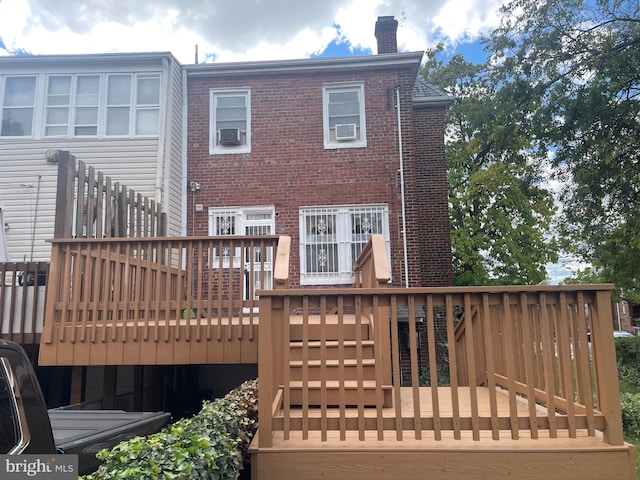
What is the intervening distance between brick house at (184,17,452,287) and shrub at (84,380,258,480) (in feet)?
20.2

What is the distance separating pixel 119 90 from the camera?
9539mm

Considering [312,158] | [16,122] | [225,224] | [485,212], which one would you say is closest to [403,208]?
[312,158]

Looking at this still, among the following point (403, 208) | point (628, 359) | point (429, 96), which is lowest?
point (628, 359)

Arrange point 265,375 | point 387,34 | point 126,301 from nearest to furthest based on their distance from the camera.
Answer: point 265,375 < point 126,301 < point 387,34

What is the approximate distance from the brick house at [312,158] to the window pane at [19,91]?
3.25 m

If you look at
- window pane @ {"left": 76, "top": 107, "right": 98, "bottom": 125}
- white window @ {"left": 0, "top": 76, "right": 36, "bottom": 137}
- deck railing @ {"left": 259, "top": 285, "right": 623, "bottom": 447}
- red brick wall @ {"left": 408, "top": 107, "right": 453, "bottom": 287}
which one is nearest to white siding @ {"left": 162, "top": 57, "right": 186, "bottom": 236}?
window pane @ {"left": 76, "top": 107, "right": 98, "bottom": 125}

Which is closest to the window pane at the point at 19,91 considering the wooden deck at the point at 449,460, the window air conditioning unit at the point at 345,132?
the window air conditioning unit at the point at 345,132

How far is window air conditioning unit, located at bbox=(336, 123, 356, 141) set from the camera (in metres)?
9.68

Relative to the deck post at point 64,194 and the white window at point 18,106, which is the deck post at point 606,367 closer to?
the deck post at point 64,194

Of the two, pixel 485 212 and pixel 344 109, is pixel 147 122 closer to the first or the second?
pixel 344 109

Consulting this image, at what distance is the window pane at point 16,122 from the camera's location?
30.9ft

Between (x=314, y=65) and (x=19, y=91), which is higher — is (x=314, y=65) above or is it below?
above

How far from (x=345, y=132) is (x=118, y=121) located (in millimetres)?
4790

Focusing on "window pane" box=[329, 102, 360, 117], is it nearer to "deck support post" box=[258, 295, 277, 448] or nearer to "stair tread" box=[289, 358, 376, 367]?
"stair tread" box=[289, 358, 376, 367]
